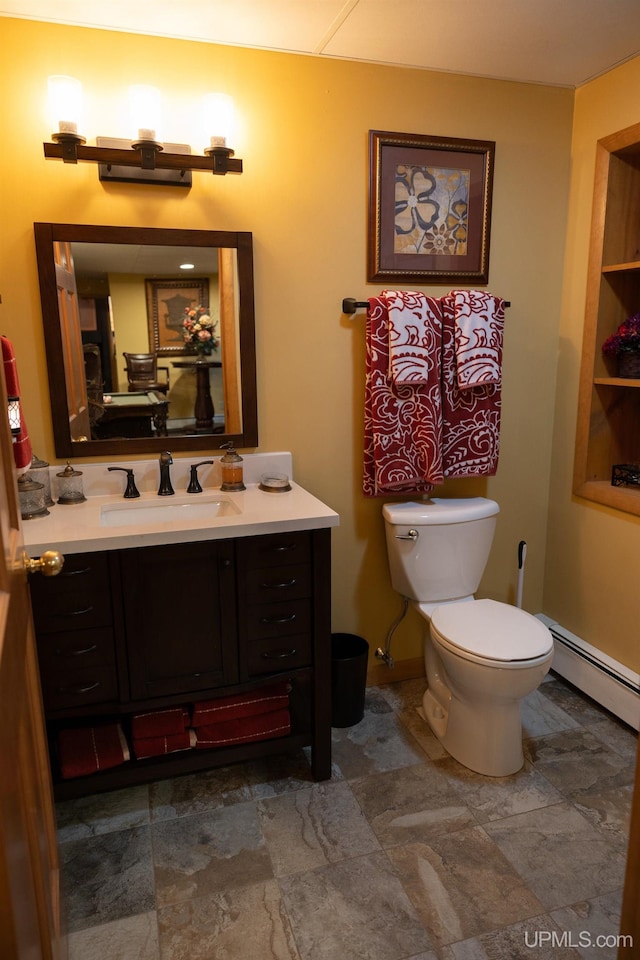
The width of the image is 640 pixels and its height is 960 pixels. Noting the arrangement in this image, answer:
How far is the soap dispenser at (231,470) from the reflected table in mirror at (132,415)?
0.74 feet

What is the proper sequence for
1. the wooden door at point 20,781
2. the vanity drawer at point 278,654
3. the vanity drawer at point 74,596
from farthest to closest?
1. the vanity drawer at point 278,654
2. the vanity drawer at point 74,596
3. the wooden door at point 20,781

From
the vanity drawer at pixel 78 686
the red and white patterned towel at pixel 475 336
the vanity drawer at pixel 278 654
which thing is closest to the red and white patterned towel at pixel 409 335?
the red and white patterned towel at pixel 475 336

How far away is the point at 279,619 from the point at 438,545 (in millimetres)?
709

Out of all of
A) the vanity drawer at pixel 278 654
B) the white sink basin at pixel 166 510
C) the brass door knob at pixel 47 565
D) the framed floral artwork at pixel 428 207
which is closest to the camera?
the brass door knob at pixel 47 565

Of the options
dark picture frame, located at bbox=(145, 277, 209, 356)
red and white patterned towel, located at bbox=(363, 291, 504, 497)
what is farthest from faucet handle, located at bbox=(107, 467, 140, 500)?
red and white patterned towel, located at bbox=(363, 291, 504, 497)

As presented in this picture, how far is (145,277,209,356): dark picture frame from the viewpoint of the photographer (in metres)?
2.09

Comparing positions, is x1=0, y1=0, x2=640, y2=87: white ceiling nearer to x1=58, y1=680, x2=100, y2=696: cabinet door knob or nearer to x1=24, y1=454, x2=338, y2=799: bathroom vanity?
x1=24, y1=454, x2=338, y2=799: bathroom vanity

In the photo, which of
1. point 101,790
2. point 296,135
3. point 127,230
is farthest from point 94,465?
point 296,135

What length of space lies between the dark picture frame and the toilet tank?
0.96 meters

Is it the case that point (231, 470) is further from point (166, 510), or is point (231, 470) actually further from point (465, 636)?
point (465, 636)

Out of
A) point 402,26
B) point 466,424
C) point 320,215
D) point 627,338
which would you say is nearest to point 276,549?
point 466,424

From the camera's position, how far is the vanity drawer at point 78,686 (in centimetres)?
173

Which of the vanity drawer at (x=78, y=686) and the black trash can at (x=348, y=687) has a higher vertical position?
the vanity drawer at (x=78, y=686)

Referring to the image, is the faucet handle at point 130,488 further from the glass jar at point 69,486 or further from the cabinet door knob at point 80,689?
the cabinet door knob at point 80,689
